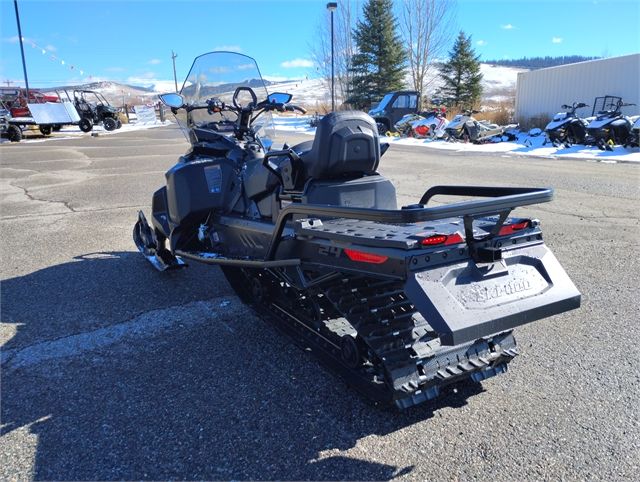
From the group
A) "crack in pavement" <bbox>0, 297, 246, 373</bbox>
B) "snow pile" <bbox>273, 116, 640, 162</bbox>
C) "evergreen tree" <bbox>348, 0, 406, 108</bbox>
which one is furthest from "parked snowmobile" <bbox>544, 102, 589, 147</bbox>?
"evergreen tree" <bbox>348, 0, 406, 108</bbox>

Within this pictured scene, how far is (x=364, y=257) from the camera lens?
234 centimetres

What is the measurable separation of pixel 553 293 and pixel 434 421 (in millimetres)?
876

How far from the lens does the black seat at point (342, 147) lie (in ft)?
9.91

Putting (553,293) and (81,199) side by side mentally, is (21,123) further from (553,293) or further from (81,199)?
(553,293)

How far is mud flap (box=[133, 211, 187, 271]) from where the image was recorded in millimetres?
4750

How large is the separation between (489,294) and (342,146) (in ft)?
4.27

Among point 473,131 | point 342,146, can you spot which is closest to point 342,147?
point 342,146

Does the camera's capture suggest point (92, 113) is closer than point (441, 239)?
No

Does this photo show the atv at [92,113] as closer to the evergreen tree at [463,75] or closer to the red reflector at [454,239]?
the evergreen tree at [463,75]

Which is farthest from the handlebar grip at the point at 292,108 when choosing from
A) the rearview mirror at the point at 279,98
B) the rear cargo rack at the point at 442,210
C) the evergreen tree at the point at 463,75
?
the evergreen tree at the point at 463,75

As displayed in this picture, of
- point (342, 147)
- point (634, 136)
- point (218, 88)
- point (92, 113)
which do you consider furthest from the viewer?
point (92, 113)

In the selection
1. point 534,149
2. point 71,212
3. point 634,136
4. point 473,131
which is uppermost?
point 71,212

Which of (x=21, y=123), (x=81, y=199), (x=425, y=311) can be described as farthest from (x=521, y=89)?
(x=425, y=311)

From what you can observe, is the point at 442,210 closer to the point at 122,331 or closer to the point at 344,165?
the point at 344,165
